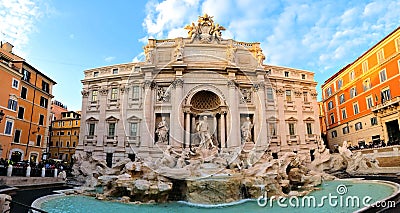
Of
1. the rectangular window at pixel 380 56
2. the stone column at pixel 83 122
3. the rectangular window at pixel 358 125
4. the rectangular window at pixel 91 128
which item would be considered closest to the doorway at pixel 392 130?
the rectangular window at pixel 358 125

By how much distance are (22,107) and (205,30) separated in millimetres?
18137

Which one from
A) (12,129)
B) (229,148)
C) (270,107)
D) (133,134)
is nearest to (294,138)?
(270,107)

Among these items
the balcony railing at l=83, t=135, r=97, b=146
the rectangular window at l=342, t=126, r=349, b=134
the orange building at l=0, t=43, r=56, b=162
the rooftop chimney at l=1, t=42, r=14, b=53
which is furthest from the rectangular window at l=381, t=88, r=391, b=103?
the rooftop chimney at l=1, t=42, r=14, b=53

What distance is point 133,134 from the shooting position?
21953mm

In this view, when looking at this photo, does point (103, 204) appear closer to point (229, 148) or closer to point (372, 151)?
point (229, 148)

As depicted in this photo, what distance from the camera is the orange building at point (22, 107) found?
19.5 m

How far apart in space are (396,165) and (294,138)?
8.21m

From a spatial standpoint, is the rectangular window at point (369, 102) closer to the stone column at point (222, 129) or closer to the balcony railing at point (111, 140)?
the stone column at point (222, 129)

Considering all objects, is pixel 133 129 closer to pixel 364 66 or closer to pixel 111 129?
pixel 111 129

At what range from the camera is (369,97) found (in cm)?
2527

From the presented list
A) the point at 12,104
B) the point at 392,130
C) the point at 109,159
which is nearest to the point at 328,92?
the point at 392,130

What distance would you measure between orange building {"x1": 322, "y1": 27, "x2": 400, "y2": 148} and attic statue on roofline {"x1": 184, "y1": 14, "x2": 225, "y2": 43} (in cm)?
1546

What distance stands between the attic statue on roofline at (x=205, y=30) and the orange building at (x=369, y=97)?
15.5 m

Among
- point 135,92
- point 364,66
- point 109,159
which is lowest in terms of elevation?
point 109,159
